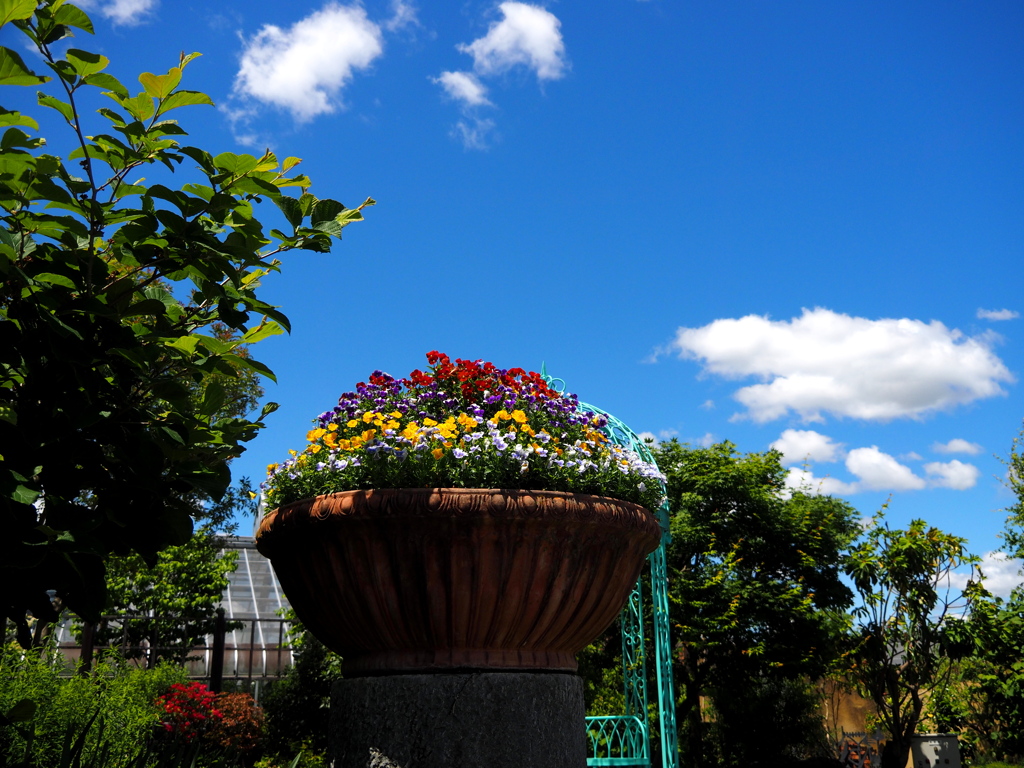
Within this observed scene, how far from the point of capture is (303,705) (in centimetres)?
959

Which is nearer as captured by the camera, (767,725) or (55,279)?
(55,279)

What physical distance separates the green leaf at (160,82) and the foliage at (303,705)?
8.72 m

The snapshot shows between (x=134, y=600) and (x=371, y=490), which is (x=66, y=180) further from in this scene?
(x=134, y=600)

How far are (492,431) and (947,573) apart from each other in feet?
37.3

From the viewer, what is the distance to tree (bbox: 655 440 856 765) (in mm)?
13562

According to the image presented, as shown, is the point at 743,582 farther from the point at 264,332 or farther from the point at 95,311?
the point at 95,311

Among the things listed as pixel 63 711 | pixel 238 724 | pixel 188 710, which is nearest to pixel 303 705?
pixel 238 724

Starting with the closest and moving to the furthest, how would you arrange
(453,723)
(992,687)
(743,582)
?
(453,723)
(992,687)
(743,582)

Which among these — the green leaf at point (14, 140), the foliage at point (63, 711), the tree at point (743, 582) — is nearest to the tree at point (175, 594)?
the foliage at point (63, 711)

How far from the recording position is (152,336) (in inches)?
68.3

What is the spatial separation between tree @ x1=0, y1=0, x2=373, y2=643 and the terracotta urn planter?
836 millimetres

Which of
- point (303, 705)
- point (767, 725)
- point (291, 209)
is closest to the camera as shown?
point (291, 209)

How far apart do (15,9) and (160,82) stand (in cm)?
28

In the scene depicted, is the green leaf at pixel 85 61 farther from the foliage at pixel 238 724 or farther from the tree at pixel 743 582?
the tree at pixel 743 582
